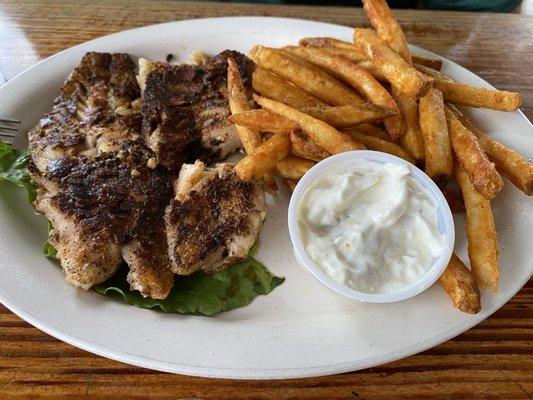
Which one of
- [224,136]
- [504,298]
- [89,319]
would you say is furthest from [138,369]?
[504,298]

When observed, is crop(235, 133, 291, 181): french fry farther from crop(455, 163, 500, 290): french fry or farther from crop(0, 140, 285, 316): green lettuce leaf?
crop(455, 163, 500, 290): french fry

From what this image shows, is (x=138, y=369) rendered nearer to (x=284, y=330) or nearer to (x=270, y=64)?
(x=284, y=330)

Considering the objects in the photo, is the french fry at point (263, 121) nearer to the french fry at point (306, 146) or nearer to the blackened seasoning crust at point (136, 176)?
the french fry at point (306, 146)

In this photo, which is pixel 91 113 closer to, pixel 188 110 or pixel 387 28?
pixel 188 110

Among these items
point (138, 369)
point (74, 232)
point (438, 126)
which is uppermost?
point (438, 126)

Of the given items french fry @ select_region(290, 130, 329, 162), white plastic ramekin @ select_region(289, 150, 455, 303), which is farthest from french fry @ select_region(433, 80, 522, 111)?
french fry @ select_region(290, 130, 329, 162)

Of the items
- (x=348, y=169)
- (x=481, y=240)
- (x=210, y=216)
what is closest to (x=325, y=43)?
(x=348, y=169)

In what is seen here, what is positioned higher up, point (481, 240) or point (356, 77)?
point (356, 77)
